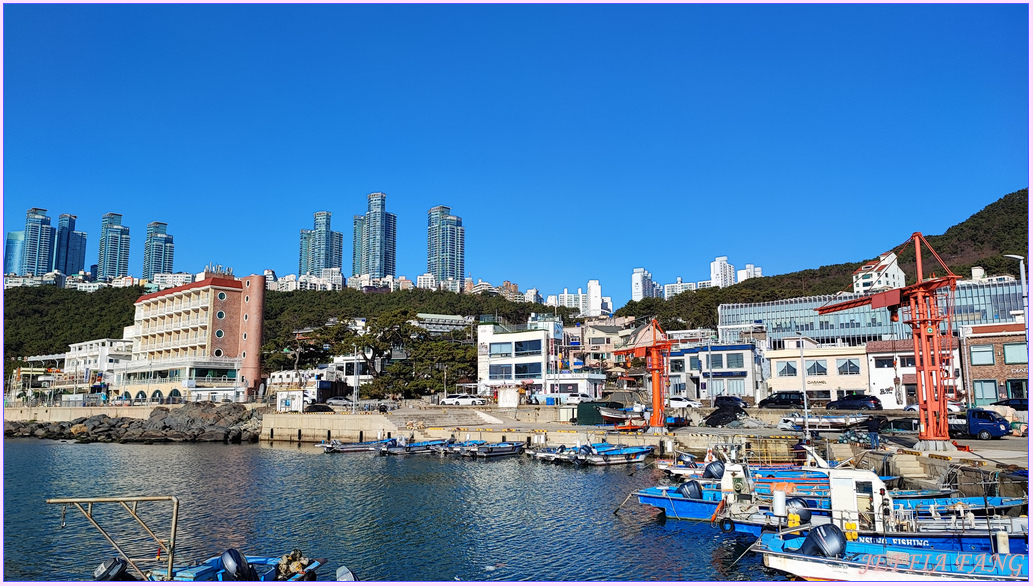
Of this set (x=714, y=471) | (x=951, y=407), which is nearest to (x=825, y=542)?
(x=714, y=471)


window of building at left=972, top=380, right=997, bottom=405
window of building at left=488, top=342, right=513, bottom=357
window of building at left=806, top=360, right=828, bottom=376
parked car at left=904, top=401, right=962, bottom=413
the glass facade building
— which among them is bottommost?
parked car at left=904, top=401, right=962, bottom=413

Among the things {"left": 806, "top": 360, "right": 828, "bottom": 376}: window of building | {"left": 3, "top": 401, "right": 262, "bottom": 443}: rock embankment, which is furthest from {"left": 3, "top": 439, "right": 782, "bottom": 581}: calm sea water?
{"left": 806, "top": 360, "right": 828, "bottom": 376}: window of building

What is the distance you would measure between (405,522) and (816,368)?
153 feet

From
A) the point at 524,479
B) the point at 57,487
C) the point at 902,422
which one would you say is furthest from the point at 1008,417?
the point at 57,487

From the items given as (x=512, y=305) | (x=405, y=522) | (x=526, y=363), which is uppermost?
(x=512, y=305)

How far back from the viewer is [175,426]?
63938 millimetres

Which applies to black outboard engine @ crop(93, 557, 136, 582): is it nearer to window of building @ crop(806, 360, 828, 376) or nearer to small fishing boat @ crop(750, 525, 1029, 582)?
small fishing boat @ crop(750, 525, 1029, 582)

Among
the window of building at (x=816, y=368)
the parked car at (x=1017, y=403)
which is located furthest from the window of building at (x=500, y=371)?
the parked car at (x=1017, y=403)

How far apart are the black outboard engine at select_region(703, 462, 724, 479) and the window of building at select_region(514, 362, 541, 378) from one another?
1685 inches

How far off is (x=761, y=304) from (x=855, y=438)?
160 feet

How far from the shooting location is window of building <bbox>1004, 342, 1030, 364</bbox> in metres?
48.7

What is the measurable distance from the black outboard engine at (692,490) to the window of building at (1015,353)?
37401mm

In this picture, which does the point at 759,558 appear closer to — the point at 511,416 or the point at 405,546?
the point at 405,546

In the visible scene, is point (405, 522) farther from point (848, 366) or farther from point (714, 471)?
point (848, 366)
